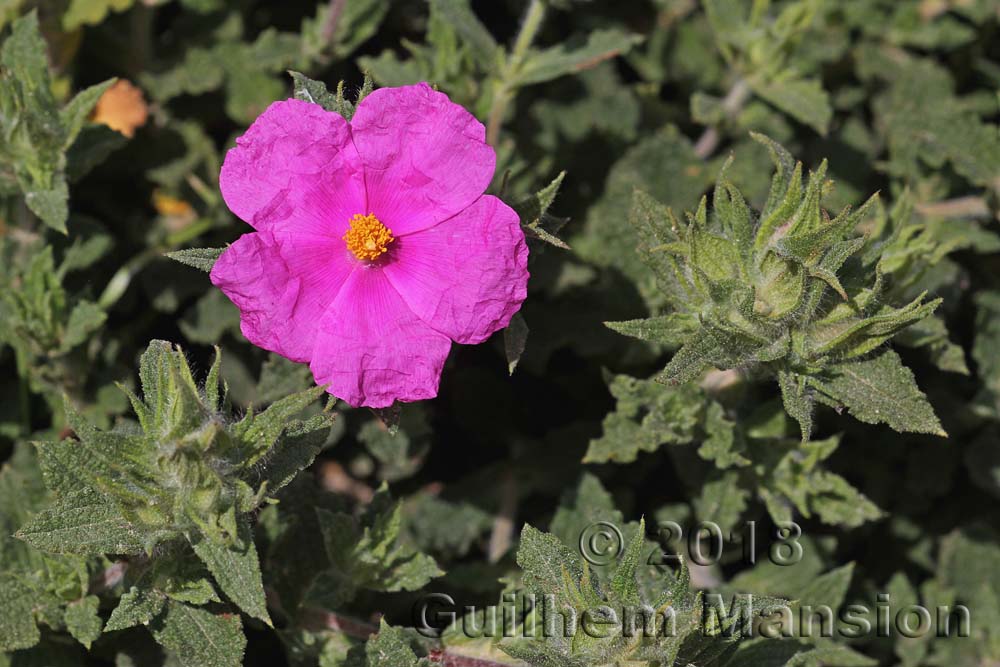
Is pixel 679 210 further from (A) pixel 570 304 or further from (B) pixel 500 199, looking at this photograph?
(B) pixel 500 199

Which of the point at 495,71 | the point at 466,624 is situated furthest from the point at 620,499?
the point at 495,71

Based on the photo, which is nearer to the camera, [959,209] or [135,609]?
[135,609]

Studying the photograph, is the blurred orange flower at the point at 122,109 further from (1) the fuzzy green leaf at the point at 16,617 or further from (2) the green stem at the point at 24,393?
(1) the fuzzy green leaf at the point at 16,617

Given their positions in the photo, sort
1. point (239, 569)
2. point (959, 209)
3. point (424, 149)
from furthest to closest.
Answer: point (959, 209) < point (424, 149) < point (239, 569)

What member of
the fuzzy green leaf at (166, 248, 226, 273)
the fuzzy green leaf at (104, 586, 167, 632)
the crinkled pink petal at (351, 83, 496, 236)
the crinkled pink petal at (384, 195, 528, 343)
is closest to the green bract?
the crinkled pink petal at (384, 195, 528, 343)

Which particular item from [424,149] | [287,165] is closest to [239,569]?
[287,165]

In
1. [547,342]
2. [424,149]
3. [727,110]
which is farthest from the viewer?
[727,110]

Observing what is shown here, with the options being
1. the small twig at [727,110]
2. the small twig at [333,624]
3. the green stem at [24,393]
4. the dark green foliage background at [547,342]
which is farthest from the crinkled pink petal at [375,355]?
the small twig at [727,110]

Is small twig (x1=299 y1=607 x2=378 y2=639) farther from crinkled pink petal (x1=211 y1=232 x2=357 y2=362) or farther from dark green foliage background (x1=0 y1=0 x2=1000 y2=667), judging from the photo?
crinkled pink petal (x1=211 y1=232 x2=357 y2=362)

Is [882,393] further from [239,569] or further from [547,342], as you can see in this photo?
[239,569]
